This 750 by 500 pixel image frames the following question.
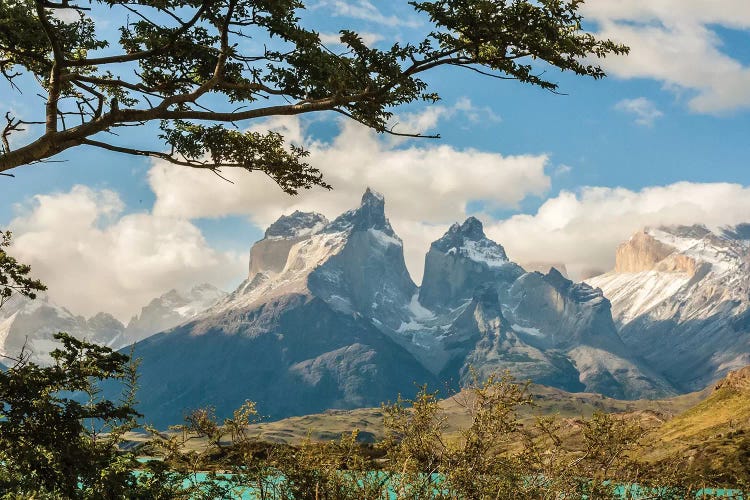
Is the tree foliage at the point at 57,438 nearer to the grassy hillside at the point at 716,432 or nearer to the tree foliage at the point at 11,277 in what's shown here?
the tree foliage at the point at 11,277

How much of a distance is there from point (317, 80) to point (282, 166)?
4.14 metres

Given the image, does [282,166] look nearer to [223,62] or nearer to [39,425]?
[223,62]

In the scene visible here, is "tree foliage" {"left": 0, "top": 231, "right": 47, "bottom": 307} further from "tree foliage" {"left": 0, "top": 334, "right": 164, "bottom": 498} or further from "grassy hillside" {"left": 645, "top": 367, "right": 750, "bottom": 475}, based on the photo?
"grassy hillside" {"left": 645, "top": 367, "right": 750, "bottom": 475}

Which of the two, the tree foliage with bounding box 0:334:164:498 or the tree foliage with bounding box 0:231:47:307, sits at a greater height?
the tree foliage with bounding box 0:231:47:307

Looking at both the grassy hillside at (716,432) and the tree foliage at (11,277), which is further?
the grassy hillside at (716,432)

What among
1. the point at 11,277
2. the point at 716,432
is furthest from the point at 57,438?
the point at 716,432

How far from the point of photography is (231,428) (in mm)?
17781

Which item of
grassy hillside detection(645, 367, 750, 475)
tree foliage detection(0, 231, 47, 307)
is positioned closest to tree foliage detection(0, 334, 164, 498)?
tree foliage detection(0, 231, 47, 307)

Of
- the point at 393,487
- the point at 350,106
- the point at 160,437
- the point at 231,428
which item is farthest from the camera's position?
the point at 350,106

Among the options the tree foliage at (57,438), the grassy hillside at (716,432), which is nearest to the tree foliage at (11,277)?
the tree foliage at (57,438)

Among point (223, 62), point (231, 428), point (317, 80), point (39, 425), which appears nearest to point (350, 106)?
point (317, 80)

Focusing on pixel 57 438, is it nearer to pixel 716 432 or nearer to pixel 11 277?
pixel 11 277

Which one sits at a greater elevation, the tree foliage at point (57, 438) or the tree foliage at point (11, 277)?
the tree foliage at point (11, 277)

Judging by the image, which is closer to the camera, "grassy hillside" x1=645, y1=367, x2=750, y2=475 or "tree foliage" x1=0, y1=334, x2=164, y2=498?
"tree foliage" x1=0, y1=334, x2=164, y2=498
